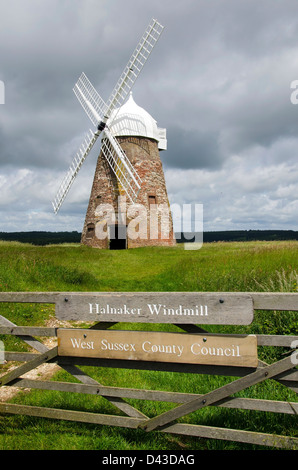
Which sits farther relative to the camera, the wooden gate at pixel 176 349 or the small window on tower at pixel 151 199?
the small window on tower at pixel 151 199

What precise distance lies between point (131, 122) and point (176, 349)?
2338 centimetres

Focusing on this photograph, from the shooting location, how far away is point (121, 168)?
2319 cm

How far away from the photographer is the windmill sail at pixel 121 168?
22.6 m

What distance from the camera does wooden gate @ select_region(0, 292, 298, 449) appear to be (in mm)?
2814

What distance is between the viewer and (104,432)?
3.29 meters

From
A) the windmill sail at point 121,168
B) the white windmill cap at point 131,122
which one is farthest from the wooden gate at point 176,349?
the white windmill cap at point 131,122

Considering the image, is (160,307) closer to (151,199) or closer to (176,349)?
(176,349)

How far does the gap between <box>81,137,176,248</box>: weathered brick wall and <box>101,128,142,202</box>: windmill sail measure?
61cm

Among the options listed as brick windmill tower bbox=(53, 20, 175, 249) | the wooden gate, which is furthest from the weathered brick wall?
the wooden gate

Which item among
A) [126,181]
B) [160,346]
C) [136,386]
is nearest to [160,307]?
[160,346]

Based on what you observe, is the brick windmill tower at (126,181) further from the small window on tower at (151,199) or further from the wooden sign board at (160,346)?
the wooden sign board at (160,346)

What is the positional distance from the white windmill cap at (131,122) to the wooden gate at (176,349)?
73.7ft

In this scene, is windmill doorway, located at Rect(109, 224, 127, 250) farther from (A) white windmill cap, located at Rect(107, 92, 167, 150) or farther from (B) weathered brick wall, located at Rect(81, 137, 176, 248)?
(A) white windmill cap, located at Rect(107, 92, 167, 150)

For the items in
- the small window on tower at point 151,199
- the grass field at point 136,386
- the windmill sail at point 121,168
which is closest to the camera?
the grass field at point 136,386
